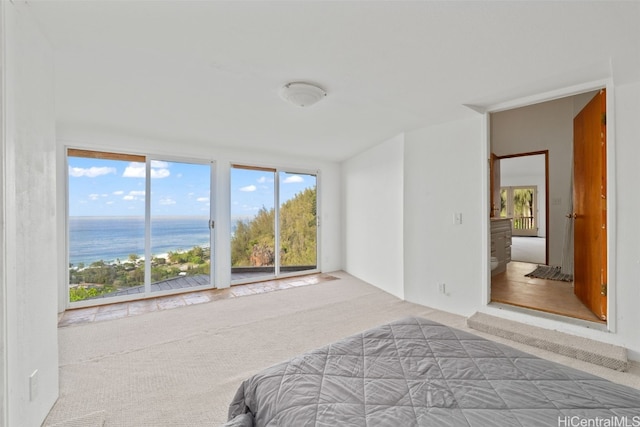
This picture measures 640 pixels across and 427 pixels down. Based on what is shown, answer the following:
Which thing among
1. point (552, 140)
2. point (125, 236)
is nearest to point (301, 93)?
point (125, 236)

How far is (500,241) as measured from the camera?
193 inches

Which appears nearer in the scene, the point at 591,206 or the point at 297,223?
the point at 591,206

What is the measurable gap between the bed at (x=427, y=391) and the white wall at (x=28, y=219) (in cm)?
118

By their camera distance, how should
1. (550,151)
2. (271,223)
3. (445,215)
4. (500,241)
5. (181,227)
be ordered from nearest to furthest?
(445,215)
(181,227)
(500,241)
(550,151)
(271,223)

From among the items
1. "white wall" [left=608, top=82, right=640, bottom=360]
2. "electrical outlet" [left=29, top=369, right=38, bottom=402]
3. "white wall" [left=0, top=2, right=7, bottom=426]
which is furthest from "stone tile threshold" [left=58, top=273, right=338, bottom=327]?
"white wall" [left=608, top=82, right=640, bottom=360]

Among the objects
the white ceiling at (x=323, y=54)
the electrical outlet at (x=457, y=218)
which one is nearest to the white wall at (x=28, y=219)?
the white ceiling at (x=323, y=54)

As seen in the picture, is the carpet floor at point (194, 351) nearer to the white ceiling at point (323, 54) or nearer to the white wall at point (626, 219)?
the white wall at point (626, 219)

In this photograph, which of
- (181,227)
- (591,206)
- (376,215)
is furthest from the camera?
(376,215)

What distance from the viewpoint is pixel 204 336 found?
2791 millimetres

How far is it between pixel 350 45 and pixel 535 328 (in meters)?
3.02

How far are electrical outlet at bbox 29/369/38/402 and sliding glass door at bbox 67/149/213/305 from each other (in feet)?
8.31

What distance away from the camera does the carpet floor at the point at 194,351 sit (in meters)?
1.78

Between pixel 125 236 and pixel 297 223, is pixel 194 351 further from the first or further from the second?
pixel 297 223

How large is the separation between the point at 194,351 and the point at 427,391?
7.12 ft
